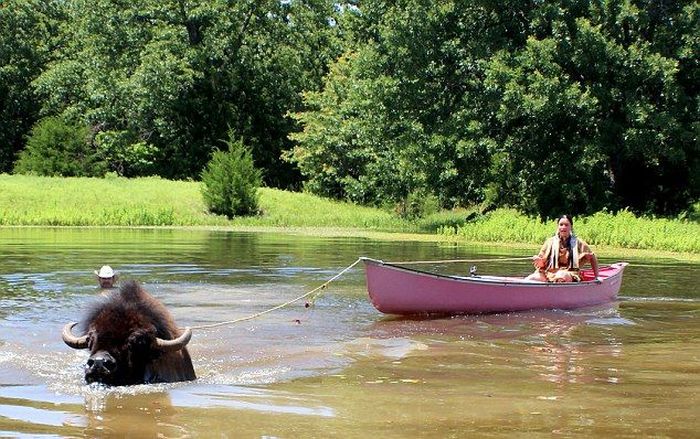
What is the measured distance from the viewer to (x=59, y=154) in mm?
47219

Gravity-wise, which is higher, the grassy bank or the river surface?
the grassy bank

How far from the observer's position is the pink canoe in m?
15.4

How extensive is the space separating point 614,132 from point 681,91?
8.22 ft

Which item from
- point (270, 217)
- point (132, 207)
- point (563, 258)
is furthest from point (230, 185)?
point (563, 258)

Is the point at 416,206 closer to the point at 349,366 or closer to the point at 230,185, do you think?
the point at 230,185

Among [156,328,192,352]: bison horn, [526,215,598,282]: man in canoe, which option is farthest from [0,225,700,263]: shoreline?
[156,328,192,352]: bison horn

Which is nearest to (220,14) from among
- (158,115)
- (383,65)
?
(158,115)

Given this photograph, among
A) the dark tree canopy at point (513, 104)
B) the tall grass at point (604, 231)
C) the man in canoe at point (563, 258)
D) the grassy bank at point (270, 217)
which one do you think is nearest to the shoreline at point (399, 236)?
the grassy bank at point (270, 217)

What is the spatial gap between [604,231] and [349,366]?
20748 mm

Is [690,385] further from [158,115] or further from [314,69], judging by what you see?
[314,69]

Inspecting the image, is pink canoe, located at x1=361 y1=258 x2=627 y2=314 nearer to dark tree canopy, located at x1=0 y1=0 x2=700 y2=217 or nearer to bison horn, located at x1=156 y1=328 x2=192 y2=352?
bison horn, located at x1=156 y1=328 x2=192 y2=352

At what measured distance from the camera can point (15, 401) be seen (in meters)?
9.37

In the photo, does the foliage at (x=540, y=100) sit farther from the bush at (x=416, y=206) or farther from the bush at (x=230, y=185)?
the bush at (x=230, y=185)

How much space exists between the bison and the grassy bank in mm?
22485
